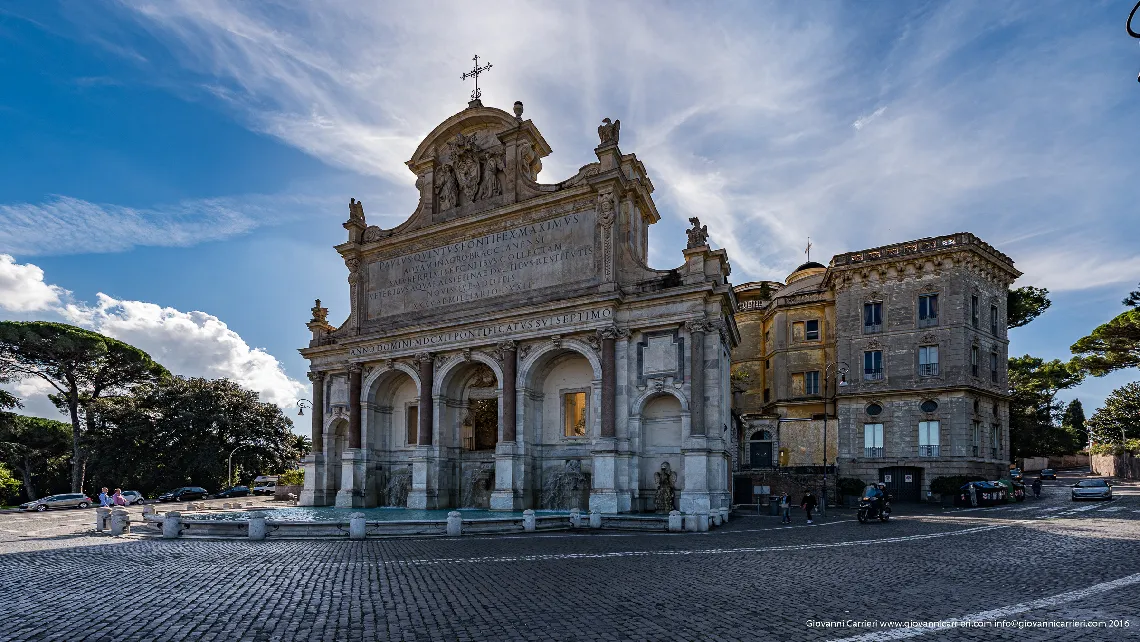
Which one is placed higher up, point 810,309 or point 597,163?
point 597,163

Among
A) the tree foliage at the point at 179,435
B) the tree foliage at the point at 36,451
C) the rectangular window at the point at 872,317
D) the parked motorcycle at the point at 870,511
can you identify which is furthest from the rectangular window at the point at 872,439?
the tree foliage at the point at 36,451

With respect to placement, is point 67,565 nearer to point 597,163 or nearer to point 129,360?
point 597,163

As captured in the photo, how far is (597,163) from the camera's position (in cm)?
3309

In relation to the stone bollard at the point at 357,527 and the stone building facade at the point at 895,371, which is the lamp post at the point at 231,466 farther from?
the stone bollard at the point at 357,527

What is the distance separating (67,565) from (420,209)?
2618 centimetres

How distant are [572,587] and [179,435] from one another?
57.1 metres

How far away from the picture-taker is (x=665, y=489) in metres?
29.5

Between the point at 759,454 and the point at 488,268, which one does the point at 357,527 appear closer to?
the point at 488,268

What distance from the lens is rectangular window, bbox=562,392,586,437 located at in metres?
33.7

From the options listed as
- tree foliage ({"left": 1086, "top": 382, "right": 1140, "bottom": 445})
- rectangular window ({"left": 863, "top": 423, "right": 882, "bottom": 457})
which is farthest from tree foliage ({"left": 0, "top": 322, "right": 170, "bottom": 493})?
tree foliage ({"left": 1086, "top": 382, "right": 1140, "bottom": 445})

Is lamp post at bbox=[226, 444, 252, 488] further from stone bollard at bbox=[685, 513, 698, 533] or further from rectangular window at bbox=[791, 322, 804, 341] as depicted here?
stone bollard at bbox=[685, 513, 698, 533]

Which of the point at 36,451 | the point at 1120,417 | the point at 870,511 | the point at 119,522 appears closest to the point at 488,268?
the point at 119,522

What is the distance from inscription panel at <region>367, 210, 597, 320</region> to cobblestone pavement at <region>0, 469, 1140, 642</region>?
15.3m

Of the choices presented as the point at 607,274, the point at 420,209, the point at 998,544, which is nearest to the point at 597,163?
the point at 607,274
